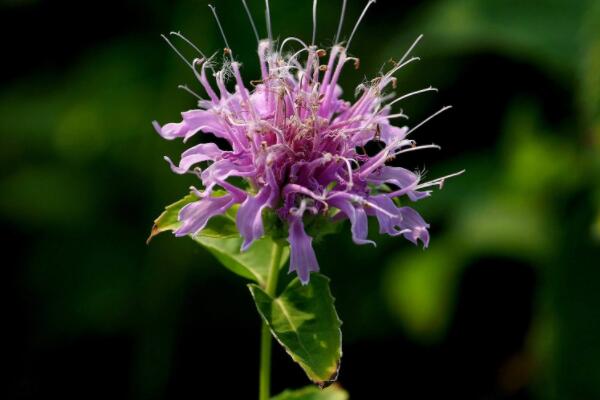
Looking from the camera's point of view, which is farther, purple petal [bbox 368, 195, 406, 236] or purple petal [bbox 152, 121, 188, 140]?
purple petal [bbox 152, 121, 188, 140]

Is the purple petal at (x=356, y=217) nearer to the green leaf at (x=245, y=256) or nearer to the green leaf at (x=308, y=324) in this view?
the green leaf at (x=308, y=324)

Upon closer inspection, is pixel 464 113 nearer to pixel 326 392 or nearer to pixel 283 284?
pixel 283 284

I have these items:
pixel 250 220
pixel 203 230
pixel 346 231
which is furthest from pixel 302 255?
pixel 346 231

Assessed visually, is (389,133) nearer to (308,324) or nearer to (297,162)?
(297,162)

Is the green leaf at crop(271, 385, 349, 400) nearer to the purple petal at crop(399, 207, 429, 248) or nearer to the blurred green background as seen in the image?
the purple petal at crop(399, 207, 429, 248)

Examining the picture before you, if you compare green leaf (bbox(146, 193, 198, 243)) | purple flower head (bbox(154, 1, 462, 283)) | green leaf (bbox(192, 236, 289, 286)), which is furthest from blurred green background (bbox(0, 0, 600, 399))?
green leaf (bbox(146, 193, 198, 243))

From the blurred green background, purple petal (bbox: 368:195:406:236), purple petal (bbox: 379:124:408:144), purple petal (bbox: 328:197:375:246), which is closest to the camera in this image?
purple petal (bbox: 328:197:375:246)
